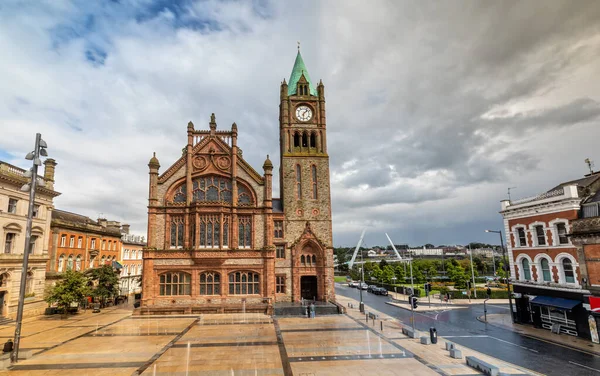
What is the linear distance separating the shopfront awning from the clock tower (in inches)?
837

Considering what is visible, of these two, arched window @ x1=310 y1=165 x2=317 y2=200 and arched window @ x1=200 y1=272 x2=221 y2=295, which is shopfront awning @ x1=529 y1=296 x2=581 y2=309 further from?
arched window @ x1=200 y1=272 x2=221 y2=295

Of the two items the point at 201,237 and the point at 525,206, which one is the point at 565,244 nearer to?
the point at 525,206

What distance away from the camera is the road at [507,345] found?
19938mm

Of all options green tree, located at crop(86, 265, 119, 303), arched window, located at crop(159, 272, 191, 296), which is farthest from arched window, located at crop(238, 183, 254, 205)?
green tree, located at crop(86, 265, 119, 303)

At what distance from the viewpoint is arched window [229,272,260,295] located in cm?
3934

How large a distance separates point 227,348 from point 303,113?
32.7 meters

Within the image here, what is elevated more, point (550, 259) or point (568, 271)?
point (550, 259)

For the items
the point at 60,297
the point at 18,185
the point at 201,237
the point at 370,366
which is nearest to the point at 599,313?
the point at 370,366

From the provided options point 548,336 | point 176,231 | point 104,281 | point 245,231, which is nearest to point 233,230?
point 245,231

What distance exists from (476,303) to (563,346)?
2489 centimetres

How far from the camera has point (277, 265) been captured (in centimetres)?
4131

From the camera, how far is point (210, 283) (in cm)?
3906

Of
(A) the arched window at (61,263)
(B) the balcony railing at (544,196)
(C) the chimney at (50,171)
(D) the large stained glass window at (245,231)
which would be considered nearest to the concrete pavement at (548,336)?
(B) the balcony railing at (544,196)

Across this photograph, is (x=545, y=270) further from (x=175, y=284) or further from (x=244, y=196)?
(x=175, y=284)
